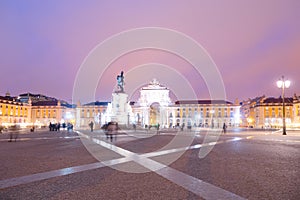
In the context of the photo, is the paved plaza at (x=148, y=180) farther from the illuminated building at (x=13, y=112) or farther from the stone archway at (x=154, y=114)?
the illuminated building at (x=13, y=112)

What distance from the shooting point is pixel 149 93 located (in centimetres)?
11925

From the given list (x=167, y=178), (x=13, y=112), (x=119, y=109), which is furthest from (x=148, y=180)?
(x=13, y=112)

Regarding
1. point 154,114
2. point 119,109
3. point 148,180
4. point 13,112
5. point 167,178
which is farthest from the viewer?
point 13,112

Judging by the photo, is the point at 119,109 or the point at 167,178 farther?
the point at 119,109

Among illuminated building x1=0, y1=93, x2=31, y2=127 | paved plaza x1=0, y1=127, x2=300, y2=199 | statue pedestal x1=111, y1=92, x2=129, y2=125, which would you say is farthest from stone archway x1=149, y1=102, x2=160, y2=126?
paved plaza x1=0, y1=127, x2=300, y2=199

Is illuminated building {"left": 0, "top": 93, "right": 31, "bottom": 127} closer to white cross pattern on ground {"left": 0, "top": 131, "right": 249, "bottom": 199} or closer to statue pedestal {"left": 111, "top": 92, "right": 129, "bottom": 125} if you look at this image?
statue pedestal {"left": 111, "top": 92, "right": 129, "bottom": 125}

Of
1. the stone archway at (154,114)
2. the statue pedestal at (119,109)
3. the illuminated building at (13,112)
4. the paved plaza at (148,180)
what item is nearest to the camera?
the paved plaza at (148,180)

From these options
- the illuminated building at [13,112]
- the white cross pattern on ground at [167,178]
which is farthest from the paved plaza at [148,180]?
the illuminated building at [13,112]

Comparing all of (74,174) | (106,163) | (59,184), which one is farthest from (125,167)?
(59,184)

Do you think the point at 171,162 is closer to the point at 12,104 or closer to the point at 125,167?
the point at 125,167

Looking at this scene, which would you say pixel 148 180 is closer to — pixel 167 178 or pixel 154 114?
pixel 167 178

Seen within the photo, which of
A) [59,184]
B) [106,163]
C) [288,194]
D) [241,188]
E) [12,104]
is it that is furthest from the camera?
[12,104]

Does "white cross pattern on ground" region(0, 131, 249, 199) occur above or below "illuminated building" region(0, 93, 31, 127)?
below

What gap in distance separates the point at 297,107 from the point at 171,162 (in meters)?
114
